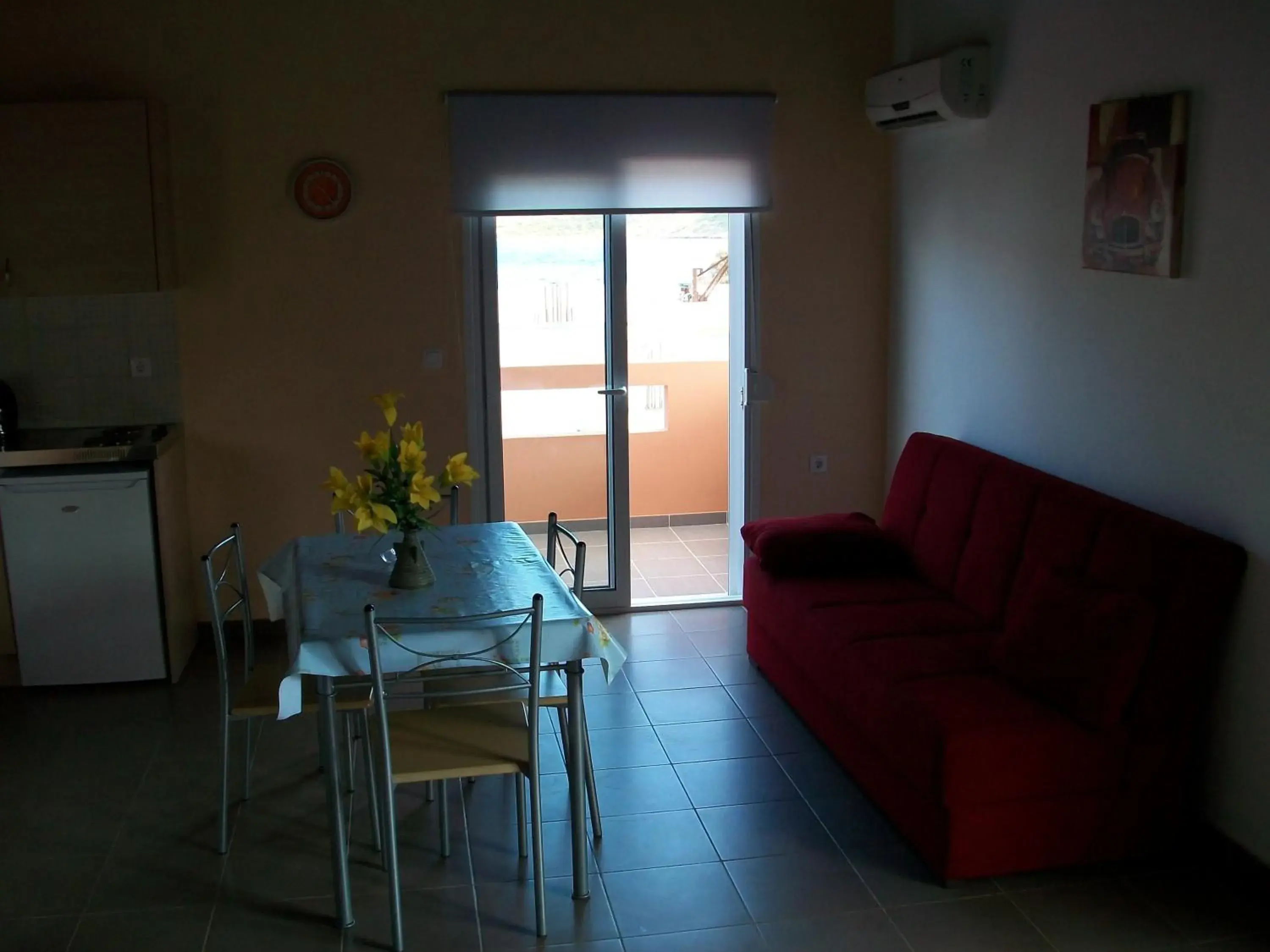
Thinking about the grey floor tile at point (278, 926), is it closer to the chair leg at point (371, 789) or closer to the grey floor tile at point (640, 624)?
the chair leg at point (371, 789)

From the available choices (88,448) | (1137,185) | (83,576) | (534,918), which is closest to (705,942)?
(534,918)

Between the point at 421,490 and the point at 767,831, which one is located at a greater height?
the point at 421,490

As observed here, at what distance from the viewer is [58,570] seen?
4.50 meters

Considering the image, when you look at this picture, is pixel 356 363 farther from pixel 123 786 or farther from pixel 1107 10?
pixel 1107 10

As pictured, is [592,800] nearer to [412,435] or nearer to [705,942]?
[705,942]

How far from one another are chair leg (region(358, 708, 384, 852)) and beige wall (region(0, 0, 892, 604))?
168 centimetres

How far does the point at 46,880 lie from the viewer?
3.28m

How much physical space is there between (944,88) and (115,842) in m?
3.58

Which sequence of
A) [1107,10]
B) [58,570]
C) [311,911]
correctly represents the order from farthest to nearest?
1. [58,570]
2. [1107,10]
3. [311,911]

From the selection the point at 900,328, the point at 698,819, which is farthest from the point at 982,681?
the point at 900,328

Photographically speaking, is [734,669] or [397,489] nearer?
[397,489]

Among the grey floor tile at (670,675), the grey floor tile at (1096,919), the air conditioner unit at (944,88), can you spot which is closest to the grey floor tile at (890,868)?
the grey floor tile at (1096,919)

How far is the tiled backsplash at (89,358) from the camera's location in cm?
483

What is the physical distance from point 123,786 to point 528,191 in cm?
263
